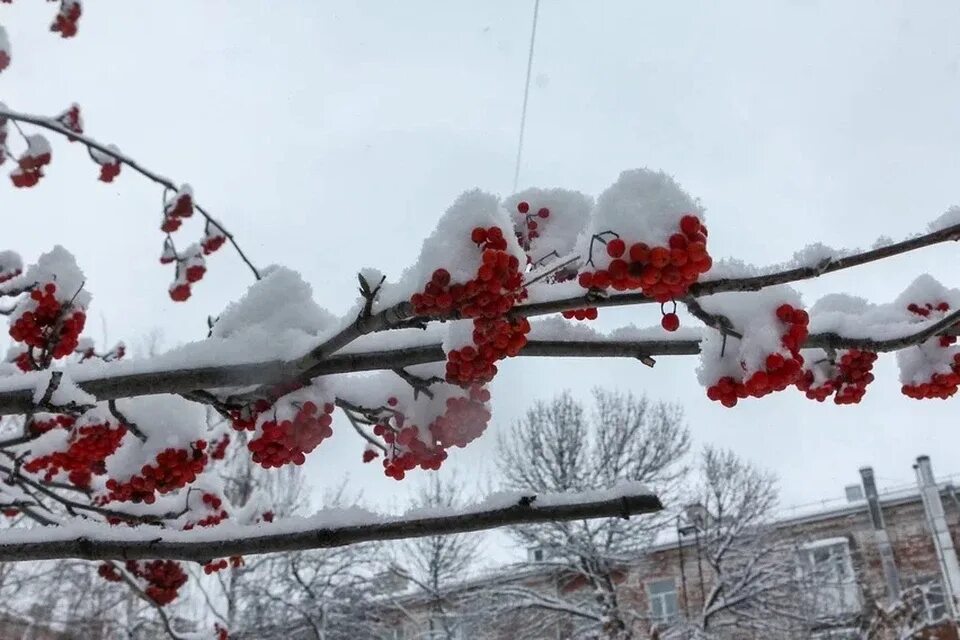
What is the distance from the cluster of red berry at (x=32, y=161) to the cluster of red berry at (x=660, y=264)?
4.22 m

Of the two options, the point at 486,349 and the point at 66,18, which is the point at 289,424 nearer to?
the point at 486,349

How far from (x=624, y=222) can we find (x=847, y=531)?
2178 cm

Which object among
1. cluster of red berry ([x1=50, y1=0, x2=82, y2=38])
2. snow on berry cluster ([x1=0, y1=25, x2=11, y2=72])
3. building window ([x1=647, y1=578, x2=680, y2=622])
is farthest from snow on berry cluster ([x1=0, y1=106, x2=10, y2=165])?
building window ([x1=647, y1=578, x2=680, y2=622])

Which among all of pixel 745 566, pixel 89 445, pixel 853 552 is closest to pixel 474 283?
pixel 89 445

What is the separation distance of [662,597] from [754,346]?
768 inches

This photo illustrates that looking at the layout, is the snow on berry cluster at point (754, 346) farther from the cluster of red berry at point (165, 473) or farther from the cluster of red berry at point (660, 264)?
the cluster of red berry at point (165, 473)

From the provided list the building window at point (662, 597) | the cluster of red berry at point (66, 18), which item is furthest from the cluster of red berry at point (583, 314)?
the building window at point (662, 597)

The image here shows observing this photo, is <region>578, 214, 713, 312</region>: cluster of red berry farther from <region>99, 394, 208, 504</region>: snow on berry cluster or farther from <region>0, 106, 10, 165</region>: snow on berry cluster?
<region>0, 106, 10, 165</region>: snow on berry cluster

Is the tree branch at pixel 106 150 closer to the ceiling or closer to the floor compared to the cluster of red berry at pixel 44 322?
closer to the ceiling

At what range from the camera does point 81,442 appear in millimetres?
2920

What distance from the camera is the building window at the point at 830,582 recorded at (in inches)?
589

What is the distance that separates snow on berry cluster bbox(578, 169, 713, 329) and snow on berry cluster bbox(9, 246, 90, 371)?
1871 mm

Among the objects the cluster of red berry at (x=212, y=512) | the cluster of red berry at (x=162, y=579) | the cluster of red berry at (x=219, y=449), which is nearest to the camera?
the cluster of red berry at (x=212, y=512)

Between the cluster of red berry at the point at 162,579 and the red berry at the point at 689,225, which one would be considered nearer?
the red berry at the point at 689,225
